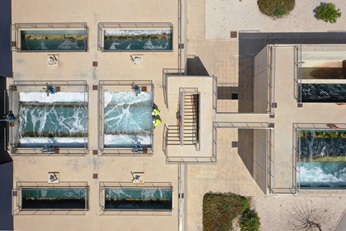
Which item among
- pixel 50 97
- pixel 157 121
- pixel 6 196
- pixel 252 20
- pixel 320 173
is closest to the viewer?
pixel 320 173

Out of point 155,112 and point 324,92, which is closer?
point 324,92

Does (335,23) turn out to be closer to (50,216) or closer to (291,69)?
(291,69)

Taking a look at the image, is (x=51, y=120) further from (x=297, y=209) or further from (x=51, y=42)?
(x=297, y=209)

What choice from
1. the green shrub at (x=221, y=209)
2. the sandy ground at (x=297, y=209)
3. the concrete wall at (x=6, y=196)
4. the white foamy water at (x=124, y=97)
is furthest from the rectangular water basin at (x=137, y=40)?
the sandy ground at (x=297, y=209)

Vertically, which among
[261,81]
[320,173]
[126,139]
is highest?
[261,81]

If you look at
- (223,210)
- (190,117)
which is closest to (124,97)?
(190,117)

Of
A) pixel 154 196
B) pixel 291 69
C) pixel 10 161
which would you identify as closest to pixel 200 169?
pixel 154 196

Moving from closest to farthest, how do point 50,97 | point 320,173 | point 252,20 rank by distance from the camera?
1. point 320,173
2. point 50,97
3. point 252,20

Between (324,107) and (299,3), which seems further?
(299,3)
